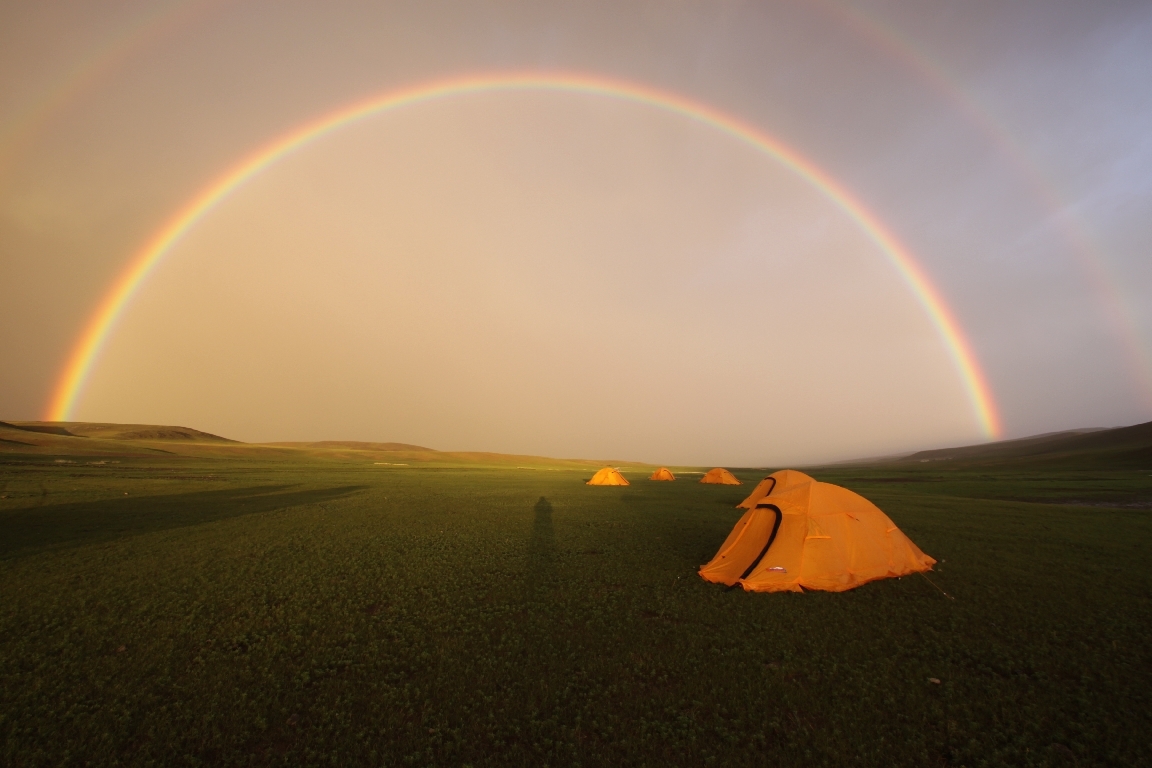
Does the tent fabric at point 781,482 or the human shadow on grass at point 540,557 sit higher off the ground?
the tent fabric at point 781,482

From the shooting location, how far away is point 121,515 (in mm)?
21969

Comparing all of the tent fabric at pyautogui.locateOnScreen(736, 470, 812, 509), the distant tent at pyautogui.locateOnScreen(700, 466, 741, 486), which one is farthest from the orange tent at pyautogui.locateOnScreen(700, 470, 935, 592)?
the distant tent at pyautogui.locateOnScreen(700, 466, 741, 486)

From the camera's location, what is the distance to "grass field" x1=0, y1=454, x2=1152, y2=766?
20.6 feet

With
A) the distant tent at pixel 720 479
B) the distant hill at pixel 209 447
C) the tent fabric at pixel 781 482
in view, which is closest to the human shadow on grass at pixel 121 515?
the tent fabric at pixel 781 482

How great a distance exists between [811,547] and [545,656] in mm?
7764

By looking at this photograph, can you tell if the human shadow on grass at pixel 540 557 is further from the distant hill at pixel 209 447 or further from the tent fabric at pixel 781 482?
the distant hill at pixel 209 447

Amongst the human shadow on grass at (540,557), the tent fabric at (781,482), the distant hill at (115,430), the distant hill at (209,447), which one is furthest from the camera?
the distant hill at (115,430)

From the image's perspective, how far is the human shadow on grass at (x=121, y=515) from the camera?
56.2 ft

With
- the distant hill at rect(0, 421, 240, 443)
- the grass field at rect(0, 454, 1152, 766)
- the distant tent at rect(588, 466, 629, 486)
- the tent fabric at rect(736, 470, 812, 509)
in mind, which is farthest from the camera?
the distant hill at rect(0, 421, 240, 443)

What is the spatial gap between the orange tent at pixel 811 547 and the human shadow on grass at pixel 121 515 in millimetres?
21406

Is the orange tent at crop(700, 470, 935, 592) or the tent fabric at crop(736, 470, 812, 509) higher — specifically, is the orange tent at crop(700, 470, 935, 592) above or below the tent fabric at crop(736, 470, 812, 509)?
below

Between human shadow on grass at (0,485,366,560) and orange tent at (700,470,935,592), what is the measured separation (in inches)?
843

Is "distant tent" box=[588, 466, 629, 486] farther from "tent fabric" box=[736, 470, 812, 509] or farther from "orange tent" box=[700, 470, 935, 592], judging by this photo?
"orange tent" box=[700, 470, 935, 592]

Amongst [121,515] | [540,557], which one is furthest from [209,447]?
[540,557]
